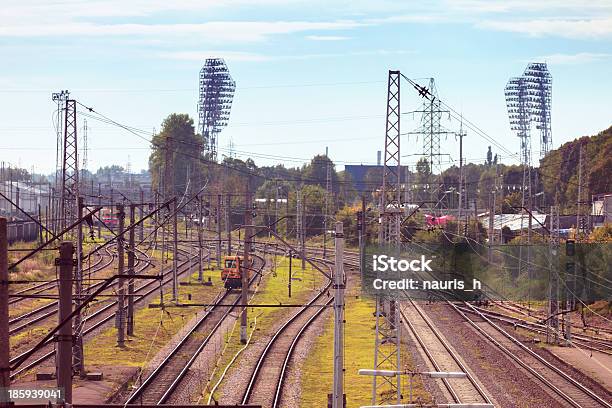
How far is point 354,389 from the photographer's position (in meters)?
25.5

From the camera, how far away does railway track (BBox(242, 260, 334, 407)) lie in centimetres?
2325

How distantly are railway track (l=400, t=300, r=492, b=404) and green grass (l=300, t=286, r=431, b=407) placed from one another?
0.85 metres

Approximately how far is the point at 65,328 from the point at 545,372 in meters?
18.6

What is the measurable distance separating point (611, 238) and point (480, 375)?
1649 cm

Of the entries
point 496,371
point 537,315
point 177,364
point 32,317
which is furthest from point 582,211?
point 177,364

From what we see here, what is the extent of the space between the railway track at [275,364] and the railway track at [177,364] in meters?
2.15

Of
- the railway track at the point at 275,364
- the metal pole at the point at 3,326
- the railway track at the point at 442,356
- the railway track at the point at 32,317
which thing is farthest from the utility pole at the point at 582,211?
the metal pole at the point at 3,326

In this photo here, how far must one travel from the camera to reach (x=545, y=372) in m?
27.5

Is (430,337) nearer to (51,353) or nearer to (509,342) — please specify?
(509,342)

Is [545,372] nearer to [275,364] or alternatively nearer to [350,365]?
[350,365]

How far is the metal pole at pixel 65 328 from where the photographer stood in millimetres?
13016

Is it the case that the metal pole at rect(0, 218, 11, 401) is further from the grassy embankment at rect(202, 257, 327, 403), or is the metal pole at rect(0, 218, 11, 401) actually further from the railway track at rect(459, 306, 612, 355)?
the railway track at rect(459, 306, 612, 355)

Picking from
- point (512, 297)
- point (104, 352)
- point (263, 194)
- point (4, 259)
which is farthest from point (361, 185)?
point (4, 259)

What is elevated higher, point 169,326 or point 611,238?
point 611,238
